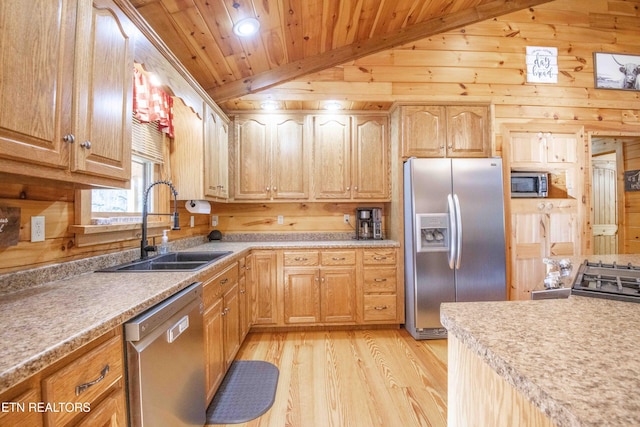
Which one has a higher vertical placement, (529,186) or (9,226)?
(529,186)

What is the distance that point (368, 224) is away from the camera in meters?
3.27

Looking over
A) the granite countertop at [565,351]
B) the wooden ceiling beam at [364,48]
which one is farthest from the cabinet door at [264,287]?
the granite countertop at [565,351]

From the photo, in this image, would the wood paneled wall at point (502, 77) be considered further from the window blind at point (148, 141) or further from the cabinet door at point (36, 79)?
the cabinet door at point (36, 79)

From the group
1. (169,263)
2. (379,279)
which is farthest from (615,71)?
(169,263)

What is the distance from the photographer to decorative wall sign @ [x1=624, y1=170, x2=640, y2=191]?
3680 millimetres

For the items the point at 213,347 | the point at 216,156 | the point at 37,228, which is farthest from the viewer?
the point at 216,156

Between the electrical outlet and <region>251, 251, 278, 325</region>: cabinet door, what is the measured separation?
1.68m

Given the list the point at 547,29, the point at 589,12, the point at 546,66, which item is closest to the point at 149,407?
the point at 546,66

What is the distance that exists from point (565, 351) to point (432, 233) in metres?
2.28

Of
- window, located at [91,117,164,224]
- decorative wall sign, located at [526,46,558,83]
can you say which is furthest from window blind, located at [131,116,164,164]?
decorative wall sign, located at [526,46,558,83]

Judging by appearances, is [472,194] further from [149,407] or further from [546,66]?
[149,407]

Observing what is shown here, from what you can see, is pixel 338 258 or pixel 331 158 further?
pixel 331 158

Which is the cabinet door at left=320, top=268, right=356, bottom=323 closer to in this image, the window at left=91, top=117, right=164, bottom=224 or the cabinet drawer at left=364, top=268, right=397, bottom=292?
the cabinet drawer at left=364, top=268, right=397, bottom=292

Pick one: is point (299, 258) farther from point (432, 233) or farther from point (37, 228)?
point (37, 228)
